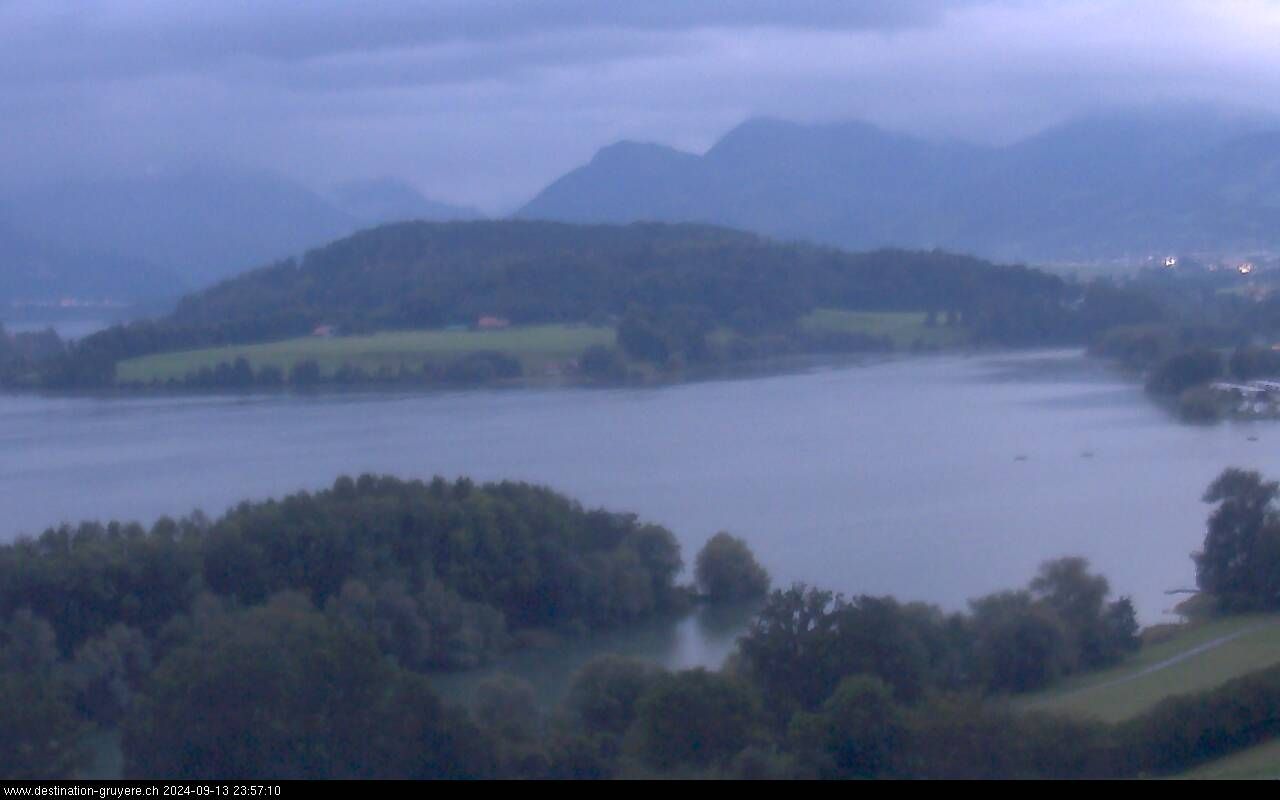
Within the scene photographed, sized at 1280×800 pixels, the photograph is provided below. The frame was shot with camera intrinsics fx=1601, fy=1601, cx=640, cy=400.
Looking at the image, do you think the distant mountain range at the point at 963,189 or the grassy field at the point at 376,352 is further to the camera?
the distant mountain range at the point at 963,189

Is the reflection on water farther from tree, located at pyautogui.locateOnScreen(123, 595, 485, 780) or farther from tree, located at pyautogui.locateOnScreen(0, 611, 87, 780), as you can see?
tree, located at pyautogui.locateOnScreen(0, 611, 87, 780)

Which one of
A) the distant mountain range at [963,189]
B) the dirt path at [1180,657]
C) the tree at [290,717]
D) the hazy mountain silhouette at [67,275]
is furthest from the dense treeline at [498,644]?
the distant mountain range at [963,189]

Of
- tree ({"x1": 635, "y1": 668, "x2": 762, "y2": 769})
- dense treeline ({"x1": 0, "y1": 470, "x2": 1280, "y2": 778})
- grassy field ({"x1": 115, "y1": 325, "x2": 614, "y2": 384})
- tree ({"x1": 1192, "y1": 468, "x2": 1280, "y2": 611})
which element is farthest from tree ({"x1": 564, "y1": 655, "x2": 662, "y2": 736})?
grassy field ({"x1": 115, "y1": 325, "x2": 614, "y2": 384})

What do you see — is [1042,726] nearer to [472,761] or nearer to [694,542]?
[472,761]

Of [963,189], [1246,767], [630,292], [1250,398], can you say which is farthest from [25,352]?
[963,189]

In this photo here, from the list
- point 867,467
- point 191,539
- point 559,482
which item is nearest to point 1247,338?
point 867,467

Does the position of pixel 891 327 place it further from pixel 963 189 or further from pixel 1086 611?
pixel 963 189

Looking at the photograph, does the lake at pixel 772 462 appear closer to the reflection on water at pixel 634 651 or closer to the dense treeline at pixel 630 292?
the reflection on water at pixel 634 651
